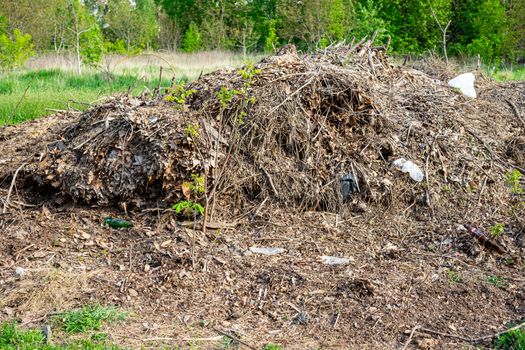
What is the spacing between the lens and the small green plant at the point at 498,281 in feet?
13.7

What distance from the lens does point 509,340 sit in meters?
3.47

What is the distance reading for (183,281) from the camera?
13.5 ft

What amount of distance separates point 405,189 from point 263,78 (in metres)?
1.66

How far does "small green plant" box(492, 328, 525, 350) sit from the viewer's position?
11.1 feet

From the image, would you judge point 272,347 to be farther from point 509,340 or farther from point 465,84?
point 465,84

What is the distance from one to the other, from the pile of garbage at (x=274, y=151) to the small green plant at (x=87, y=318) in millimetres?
1304

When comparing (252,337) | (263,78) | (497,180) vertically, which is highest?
(263,78)

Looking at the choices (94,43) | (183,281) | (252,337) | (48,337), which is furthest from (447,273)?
(94,43)

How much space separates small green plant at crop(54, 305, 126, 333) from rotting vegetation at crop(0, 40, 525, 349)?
201 millimetres

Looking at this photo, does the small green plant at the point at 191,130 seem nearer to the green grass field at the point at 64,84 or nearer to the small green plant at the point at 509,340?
the green grass field at the point at 64,84

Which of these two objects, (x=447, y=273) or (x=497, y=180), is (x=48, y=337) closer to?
(x=447, y=273)

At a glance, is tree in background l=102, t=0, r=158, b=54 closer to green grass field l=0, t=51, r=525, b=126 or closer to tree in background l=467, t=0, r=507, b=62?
green grass field l=0, t=51, r=525, b=126

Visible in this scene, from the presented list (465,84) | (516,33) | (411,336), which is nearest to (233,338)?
(411,336)

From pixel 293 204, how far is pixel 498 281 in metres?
1.80
